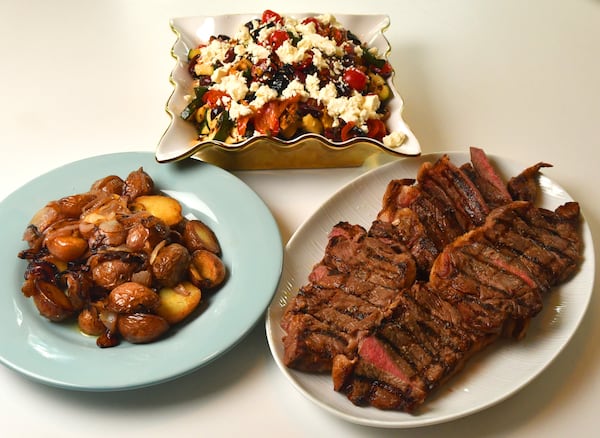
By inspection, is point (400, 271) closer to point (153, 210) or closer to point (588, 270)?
point (588, 270)

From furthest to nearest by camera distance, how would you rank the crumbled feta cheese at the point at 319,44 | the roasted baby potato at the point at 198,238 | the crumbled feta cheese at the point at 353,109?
1. the crumbled feta cheese at the point at 319,44
2. the crumbled feta cheese at the point at 353,109
3. the roasted baby potato at the point at 198,238

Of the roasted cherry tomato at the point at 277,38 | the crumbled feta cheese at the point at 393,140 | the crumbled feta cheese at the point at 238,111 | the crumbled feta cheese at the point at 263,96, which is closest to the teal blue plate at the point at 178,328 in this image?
the crumbled feta cheese at the point at 238,111

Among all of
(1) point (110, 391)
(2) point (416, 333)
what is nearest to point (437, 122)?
(2) point (416, 333)

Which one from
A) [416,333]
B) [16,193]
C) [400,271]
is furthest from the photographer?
[16,193]

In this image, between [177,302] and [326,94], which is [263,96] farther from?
[177,302]

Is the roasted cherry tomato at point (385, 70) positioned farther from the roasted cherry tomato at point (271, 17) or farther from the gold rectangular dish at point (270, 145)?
the roasted cherry tomato at point (271, 17)

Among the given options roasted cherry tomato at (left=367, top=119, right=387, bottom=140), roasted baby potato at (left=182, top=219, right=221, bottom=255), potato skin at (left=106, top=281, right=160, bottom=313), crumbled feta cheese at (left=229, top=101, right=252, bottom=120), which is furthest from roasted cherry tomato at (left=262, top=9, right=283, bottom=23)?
potato skin at (left=106, top=281, right=160, bottom=313)
